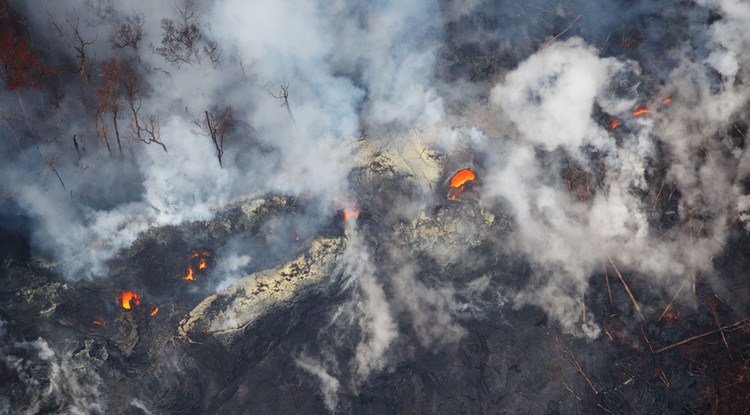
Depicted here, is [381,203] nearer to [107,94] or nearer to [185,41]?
[185,41]

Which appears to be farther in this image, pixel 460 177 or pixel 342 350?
pixel 342 350

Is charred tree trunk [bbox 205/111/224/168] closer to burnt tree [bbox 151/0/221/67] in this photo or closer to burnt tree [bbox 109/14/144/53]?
burnt tree [bbox 151/0/221/67]

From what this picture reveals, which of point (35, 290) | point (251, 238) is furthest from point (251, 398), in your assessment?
point (35, 290)

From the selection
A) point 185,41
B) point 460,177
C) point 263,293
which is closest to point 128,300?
point 263,293

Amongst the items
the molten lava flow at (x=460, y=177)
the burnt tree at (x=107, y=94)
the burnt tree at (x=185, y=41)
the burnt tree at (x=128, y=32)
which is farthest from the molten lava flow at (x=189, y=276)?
the molten lava flow at (x=460, y=177)

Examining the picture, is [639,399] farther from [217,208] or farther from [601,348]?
[217,208]
